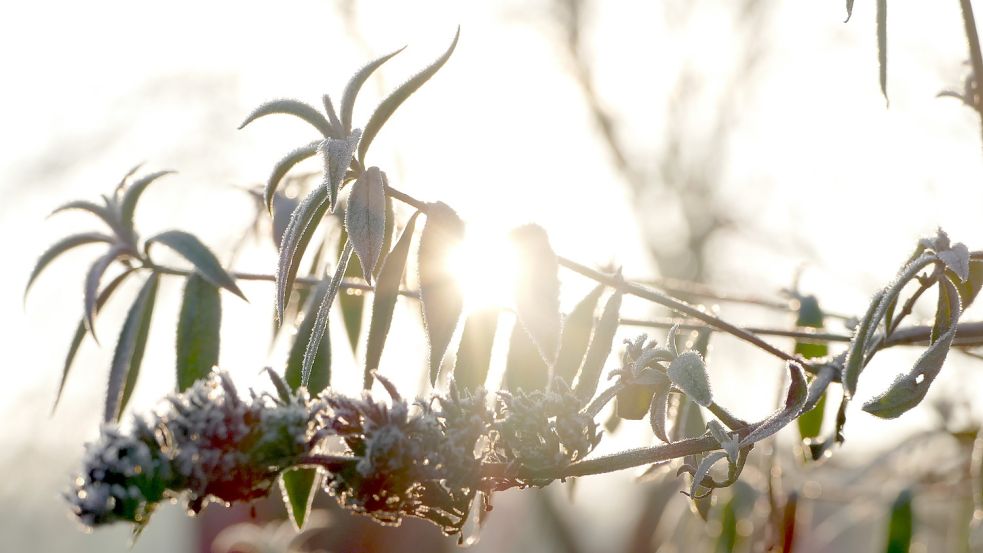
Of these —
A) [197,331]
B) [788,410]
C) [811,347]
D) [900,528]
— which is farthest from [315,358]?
[900,528]

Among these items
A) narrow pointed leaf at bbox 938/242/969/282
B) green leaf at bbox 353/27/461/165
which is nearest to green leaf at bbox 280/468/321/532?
green leaf at bbox 353/27/461/165

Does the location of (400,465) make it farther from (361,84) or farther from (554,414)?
(361,84)

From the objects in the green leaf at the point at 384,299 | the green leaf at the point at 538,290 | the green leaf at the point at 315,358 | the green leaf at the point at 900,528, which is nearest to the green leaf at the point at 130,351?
the green leaf at the point at 315,358

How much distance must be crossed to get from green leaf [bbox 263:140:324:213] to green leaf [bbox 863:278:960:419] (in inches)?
19.9

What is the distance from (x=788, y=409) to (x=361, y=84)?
44 cm

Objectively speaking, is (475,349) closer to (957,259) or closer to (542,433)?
(542,433)

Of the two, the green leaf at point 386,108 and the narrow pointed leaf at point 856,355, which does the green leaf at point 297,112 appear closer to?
the green leaf at point 386,108

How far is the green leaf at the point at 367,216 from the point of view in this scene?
0.77m

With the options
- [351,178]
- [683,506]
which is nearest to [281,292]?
[351,178]

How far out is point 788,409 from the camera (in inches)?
29.8

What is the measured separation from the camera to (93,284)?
1020 mm

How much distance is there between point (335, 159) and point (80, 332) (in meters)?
0.47

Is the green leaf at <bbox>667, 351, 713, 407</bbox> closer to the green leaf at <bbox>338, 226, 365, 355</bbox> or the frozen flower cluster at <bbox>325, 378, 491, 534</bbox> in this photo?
the frozen flower cluster at <bbox>325, 378, 491, 534</bbox>

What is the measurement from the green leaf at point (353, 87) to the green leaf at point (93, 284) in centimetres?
34
